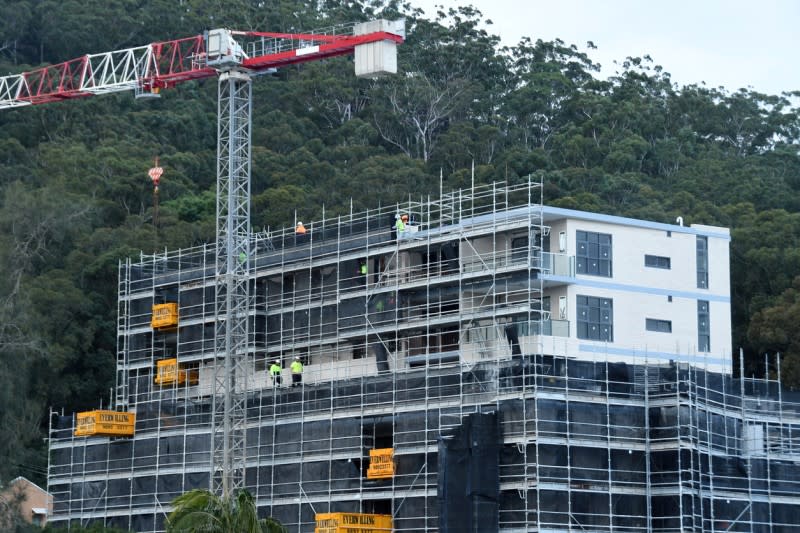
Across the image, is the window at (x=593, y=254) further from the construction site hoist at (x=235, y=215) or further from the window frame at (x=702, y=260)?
the construction site hoist at (x=235, y=215)

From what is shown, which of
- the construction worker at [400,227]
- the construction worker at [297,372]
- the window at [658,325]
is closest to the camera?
the window at [658,325]

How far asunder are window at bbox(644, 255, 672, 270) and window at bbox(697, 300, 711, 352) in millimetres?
2370

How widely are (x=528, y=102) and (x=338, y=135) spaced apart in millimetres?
18422

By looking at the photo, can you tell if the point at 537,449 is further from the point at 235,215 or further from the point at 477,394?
the point at 235,215

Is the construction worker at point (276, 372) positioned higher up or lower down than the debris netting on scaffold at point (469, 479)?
higher up

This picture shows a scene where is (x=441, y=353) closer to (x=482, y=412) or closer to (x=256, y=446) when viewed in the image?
(x=482, y=412)

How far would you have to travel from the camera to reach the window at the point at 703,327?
70.8 metres

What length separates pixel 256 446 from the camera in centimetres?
7294

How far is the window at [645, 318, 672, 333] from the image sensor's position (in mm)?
69188

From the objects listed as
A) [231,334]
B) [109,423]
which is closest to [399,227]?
[231,334]

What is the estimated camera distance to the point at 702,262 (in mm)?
72188

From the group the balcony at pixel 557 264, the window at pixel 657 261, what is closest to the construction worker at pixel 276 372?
the balcony at pixel 557 264

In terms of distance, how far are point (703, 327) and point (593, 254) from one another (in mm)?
7065

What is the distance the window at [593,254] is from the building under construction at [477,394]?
0.30 ft
